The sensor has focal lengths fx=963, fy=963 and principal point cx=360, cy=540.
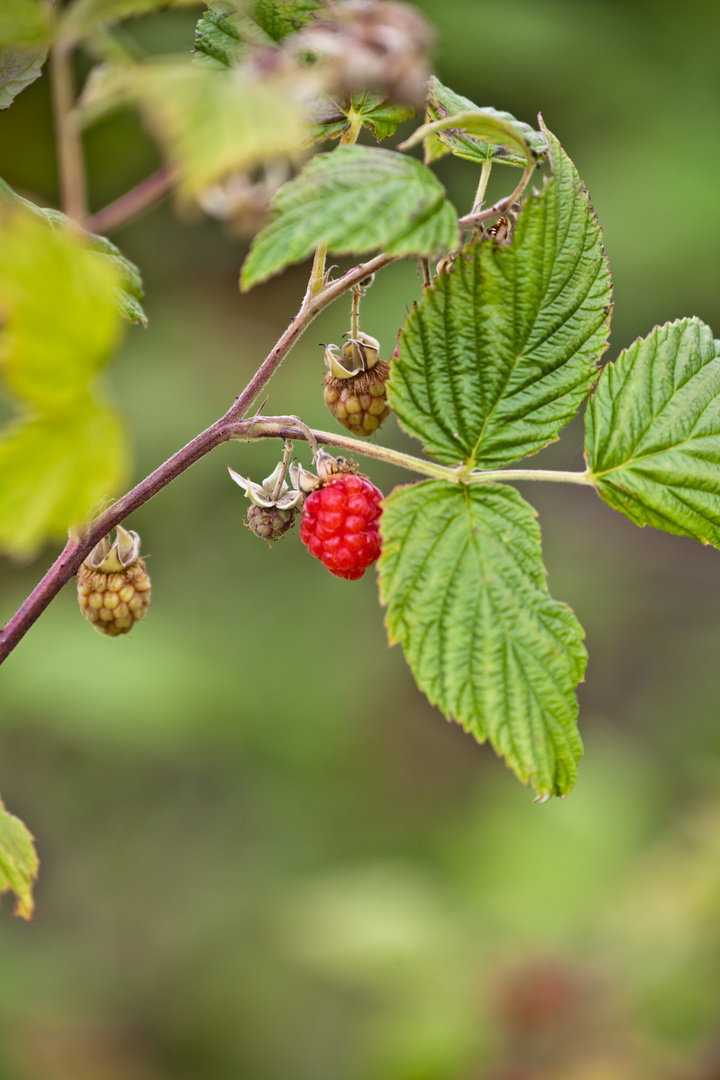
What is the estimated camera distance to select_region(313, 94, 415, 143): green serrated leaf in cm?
88

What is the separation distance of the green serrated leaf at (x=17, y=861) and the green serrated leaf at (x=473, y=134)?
2.31 ft

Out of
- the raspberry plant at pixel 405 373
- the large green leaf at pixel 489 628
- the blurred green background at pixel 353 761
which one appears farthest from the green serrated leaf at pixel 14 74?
the blurred green background at pixel 353 761

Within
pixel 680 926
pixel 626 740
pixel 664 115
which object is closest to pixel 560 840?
pixel 680 926

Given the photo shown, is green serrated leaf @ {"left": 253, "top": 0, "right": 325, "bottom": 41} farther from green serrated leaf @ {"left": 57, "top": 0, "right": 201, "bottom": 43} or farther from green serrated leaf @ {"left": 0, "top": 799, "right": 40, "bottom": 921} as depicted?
green serrated leaf @ {"left": 0, "top": 799, "right": 40, "bottom": 921}

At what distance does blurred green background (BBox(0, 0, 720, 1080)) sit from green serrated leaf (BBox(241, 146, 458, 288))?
2008 mm

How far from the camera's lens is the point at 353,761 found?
4.37 m

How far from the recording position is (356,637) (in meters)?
4.58

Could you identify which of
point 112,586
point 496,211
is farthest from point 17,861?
point 496,211

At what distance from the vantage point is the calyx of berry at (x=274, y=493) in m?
0.96

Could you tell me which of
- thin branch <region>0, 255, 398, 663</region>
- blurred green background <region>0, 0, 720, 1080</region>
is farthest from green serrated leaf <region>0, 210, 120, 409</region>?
blurred green background <region>0, 0, 720, 1080</region>

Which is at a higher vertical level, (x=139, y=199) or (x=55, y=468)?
(x=139, y=199)

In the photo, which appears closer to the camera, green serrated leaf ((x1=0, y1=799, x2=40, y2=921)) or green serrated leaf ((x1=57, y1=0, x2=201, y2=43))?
green serrated leaf ((x1=57, y1=0, x2=201, y2=43))

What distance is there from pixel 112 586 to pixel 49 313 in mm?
451

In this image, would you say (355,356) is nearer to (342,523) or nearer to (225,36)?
(342,523)
